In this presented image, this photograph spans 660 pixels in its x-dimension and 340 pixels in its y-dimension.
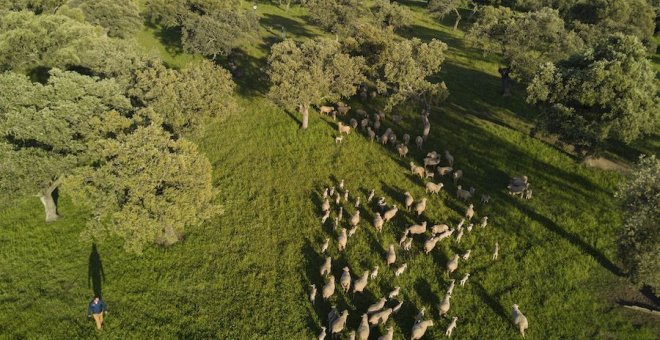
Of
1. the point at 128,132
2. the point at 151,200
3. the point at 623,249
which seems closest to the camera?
the point at 623,249

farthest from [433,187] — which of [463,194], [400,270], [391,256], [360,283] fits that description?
[360,283]

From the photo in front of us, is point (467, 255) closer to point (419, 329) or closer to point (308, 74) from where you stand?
point (419, 329)

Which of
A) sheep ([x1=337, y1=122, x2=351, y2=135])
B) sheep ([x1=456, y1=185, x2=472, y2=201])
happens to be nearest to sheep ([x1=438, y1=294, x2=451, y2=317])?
sheep ([x1=456, y1=185, x2=472, y2=201])

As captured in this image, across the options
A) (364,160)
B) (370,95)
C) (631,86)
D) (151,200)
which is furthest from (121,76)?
(631,86)

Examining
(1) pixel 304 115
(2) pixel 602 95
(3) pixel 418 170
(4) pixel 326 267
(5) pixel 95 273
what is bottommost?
(5) pixel 95 273

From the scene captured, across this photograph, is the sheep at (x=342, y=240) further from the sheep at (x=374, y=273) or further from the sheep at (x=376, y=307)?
the sheep at (x=376, y=307)

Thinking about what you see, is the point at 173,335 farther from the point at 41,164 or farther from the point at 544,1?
the point at 544,1

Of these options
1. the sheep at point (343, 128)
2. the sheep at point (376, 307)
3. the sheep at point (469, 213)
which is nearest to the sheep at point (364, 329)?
the sheep at point (376, 307)
